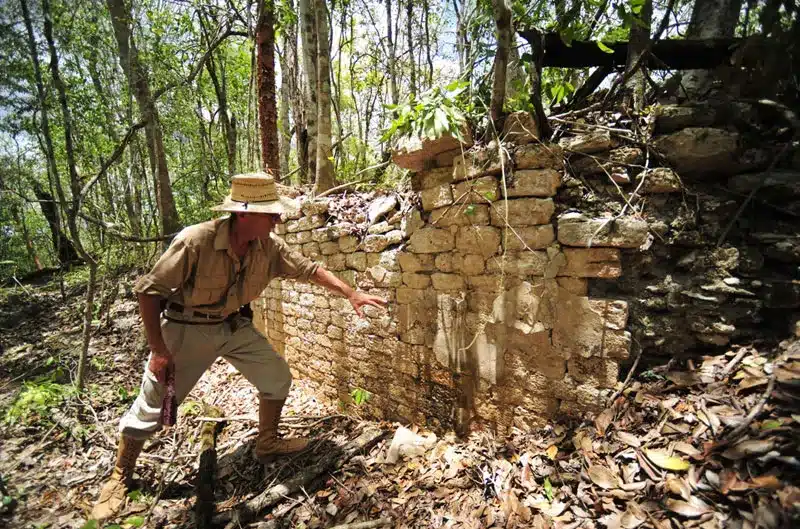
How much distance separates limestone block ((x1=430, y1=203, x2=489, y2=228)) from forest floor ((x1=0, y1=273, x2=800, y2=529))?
1.37 m

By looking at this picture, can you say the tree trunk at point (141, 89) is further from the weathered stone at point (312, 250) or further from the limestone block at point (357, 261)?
the limestone block at point (357, 261)

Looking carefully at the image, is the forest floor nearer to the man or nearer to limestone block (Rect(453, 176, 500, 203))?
the man

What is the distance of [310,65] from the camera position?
500 cm

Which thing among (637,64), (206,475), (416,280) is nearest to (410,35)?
(637,64)

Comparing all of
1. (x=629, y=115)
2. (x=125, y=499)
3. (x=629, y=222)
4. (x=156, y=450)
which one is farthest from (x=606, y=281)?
(x=156, y=450)

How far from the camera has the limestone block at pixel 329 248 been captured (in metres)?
3.70

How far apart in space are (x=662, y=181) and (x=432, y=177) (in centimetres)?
144

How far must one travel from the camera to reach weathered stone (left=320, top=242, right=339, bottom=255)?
12.1ft

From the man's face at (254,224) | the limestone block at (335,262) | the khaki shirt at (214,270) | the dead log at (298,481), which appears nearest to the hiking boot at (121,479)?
the dead log at (298,481)

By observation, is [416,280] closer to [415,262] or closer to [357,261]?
[415,262]

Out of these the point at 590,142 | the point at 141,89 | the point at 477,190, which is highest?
the point at 141,89

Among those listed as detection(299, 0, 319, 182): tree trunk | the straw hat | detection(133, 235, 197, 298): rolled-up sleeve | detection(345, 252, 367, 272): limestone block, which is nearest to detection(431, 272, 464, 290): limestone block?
detection(345, 252, 367, 272): limestone block

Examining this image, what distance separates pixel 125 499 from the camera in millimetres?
2586

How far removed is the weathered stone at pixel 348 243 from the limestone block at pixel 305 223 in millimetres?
435
